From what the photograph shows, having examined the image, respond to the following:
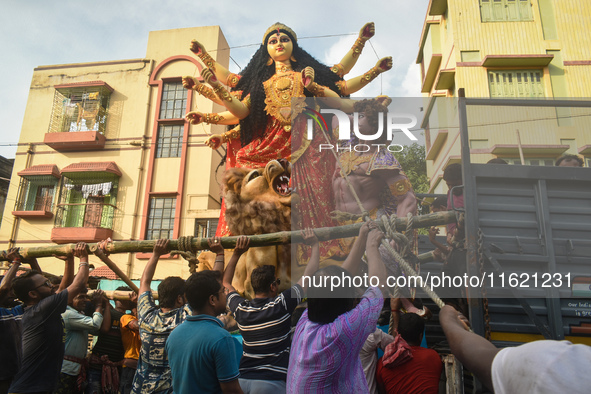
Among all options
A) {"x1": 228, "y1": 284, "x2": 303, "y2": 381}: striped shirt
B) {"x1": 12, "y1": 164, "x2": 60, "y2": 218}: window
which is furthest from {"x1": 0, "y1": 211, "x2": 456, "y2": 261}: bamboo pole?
{"x1": 12, "y1": 164, "x2": 60, "y2": 218}: window

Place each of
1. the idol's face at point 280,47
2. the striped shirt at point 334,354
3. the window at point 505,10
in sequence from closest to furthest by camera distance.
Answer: the striped shirt at point 334,354, the idol's face at point 280,47, the window at point 505,10

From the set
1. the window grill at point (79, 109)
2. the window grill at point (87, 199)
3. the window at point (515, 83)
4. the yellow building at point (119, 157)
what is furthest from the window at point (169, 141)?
the window at point (515, 83)

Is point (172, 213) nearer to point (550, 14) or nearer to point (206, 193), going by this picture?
point (206, 193)

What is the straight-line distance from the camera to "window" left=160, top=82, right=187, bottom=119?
53.1 ft

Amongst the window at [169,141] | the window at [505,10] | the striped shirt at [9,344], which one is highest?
the window at [505,10]

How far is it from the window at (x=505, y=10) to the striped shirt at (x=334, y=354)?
46.5 ft

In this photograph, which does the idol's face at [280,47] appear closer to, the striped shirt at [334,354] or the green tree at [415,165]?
the green tree at [415,165]

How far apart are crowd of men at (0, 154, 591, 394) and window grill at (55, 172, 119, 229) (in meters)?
12.0

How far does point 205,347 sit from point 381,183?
100.0 inches

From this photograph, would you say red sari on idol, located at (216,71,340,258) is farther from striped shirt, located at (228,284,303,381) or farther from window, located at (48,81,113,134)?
window, located at (48,81,113,134)

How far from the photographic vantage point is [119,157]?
52.5 feet

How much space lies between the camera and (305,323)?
2.20 m

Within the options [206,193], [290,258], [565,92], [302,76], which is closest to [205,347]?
[290,258]

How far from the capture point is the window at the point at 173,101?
16.2 m
